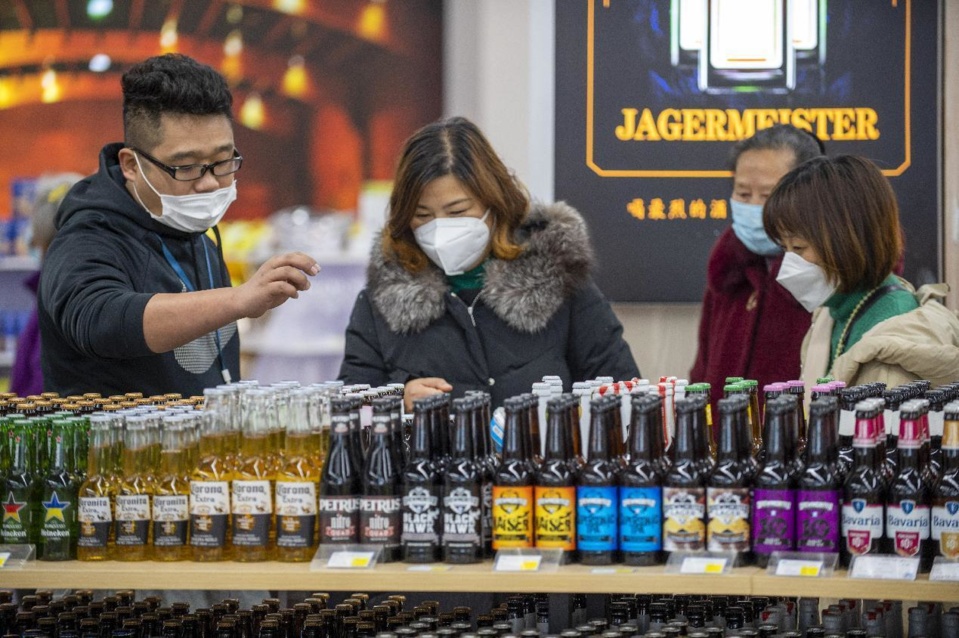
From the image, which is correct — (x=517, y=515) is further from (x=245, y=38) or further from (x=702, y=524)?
(x=245, y=38)

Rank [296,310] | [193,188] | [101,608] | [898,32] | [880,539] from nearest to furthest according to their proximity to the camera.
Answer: [880,539]
[101,608]
[193,188]
[898,32]
[296,310]

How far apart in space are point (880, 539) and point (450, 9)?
4.99 m

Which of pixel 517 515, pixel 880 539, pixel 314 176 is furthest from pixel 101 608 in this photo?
pixel 314 176

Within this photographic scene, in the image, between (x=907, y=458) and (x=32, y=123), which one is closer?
(x=907, y=458)

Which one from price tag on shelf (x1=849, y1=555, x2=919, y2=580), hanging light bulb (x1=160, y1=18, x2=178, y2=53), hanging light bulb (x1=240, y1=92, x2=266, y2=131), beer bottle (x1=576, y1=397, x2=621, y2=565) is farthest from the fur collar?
hanging light bulb (x1=160, y1=18, x2=178, y2=53)

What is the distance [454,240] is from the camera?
141 inches

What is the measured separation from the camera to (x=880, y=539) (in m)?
2.23

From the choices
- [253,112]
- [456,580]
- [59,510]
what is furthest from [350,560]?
[253,112]

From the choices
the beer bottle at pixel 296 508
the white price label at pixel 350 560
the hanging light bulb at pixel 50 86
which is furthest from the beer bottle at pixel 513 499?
the hanging light bulb at pixel 50 86

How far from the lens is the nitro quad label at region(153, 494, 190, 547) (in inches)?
93.5

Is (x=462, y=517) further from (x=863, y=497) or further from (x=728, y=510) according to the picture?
(x=863, y=497)

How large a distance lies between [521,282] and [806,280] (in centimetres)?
83

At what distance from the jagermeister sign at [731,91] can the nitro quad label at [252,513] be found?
3466mm

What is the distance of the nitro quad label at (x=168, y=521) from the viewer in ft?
7.79
